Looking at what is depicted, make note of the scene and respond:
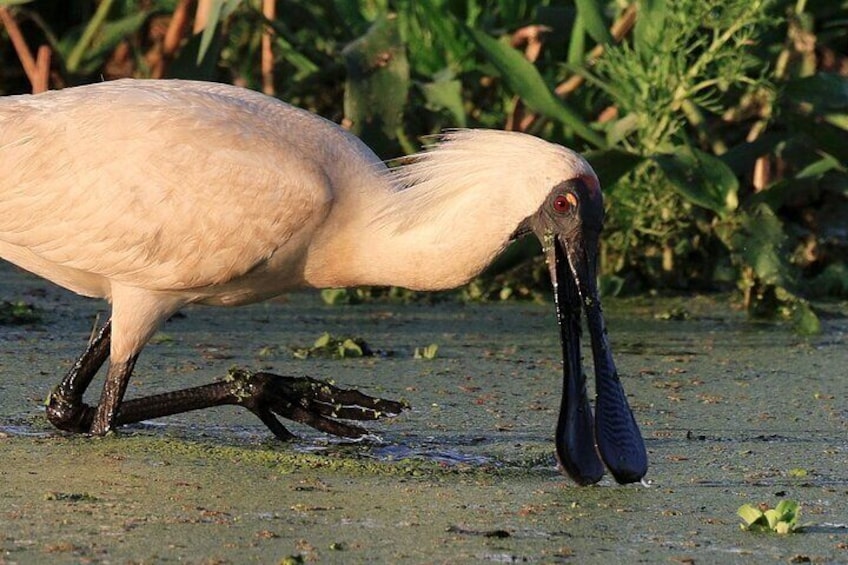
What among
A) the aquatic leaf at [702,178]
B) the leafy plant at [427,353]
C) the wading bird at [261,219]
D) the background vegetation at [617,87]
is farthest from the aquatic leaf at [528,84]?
the wading bird at [261,219]

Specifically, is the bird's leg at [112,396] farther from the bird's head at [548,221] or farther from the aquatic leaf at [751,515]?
the aquatic leaf at [751,515]

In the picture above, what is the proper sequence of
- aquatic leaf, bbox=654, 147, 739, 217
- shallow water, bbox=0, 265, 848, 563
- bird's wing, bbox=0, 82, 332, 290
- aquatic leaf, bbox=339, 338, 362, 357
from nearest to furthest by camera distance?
1. shallow water, bbox=0, 265, 848, 563
2. bird's wing, bbox=0, 82, 332, 290
3. aquatic leaf, bbox=339, 338, 362, 357
4. aquatic leaf, bbox=654, 147, 739, 217

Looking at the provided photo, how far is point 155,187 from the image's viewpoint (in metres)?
5.38

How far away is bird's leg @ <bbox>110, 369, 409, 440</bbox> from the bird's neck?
36cm

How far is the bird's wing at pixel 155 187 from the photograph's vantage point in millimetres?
5312

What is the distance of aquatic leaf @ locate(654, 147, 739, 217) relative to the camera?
8.18 m

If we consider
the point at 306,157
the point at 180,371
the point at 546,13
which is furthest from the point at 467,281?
the point at 546,13

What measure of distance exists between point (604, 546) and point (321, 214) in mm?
1617

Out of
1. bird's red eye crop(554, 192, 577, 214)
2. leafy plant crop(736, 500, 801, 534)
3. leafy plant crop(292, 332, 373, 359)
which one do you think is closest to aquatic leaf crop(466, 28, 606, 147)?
leafy plant crop(292, 332, 373, 359)

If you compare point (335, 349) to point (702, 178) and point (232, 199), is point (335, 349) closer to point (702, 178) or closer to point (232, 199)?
point (232, 199)

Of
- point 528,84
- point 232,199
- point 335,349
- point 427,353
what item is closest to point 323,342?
point 335,349

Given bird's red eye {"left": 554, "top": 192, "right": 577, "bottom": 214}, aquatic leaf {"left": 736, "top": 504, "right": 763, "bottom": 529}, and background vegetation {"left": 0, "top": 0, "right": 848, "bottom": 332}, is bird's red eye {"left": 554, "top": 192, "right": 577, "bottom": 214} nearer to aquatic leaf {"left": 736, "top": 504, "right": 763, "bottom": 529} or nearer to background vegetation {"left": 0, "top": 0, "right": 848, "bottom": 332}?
aquatic leaf {"left": 736, "top": 504, "right": 763, "bottom": 529}

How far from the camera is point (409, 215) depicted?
5.27 meters

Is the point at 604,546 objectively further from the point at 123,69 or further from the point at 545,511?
the point at 123,69
